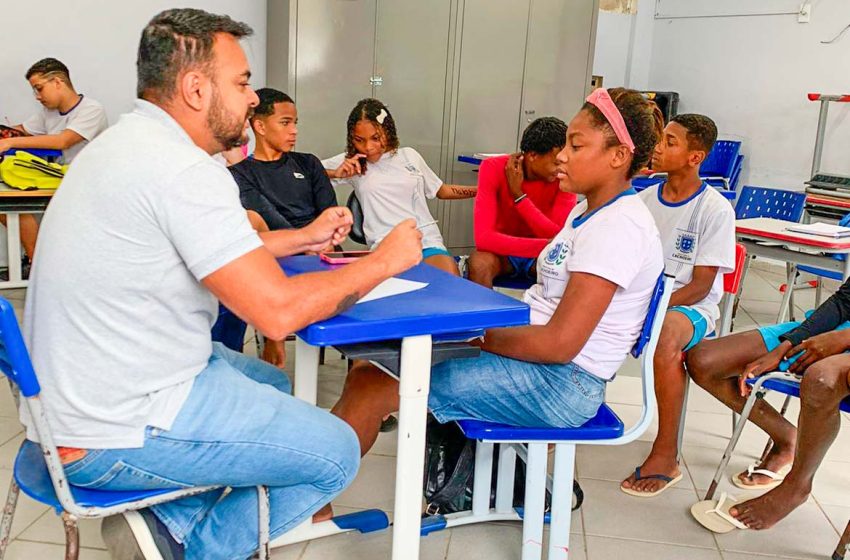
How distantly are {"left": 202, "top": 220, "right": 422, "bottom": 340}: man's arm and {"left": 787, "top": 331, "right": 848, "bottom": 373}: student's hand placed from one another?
1.36 metres

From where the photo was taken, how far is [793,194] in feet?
13.9

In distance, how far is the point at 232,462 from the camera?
1322 millimetres

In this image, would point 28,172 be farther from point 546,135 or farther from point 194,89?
point 194,89

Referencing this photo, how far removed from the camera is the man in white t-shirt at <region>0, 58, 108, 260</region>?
4.25 m

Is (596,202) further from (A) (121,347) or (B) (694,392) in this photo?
(B) (694,392)

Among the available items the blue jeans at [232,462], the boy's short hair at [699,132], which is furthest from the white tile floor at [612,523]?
the boy's short hair at [699,132]

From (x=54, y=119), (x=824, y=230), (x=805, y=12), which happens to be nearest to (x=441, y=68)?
(x=54, y=119)

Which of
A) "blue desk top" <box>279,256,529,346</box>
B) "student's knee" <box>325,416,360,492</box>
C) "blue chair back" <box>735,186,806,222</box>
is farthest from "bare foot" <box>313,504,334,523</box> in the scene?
"blue chair back" <box>735,186,806,222</box>

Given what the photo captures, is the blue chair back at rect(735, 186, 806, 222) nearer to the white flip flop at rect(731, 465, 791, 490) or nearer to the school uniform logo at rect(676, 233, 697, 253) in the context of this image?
the school uniform logo at rect(676, 233, 697, 253)

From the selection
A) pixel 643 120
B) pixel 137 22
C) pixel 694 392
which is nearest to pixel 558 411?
pixel 643 120

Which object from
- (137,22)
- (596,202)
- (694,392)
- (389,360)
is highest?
(137,22)

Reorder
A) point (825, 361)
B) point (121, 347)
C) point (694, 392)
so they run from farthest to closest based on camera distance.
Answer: point (694, 392) < point (825, 361) < point (121, 347)

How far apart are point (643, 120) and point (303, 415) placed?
1.06 meters

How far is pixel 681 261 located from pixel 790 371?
0.56m
